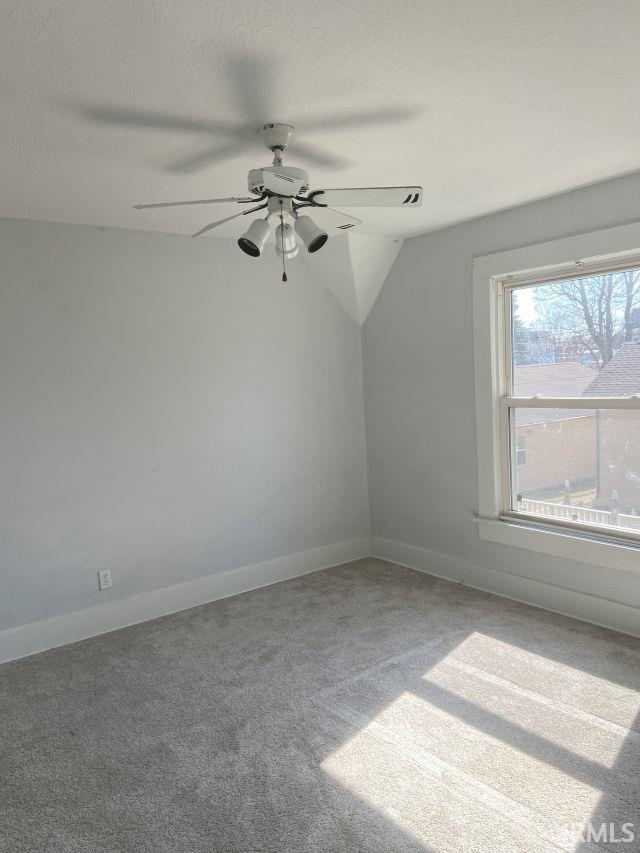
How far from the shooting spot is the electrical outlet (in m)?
3.38

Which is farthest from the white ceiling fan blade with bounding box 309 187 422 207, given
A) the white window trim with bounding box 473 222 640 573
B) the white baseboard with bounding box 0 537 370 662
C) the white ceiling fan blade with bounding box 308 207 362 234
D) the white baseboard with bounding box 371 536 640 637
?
the white baseboard with bounding box 0 537 370 662

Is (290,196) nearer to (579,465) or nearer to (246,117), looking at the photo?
(246,117)

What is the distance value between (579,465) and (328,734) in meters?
1.95

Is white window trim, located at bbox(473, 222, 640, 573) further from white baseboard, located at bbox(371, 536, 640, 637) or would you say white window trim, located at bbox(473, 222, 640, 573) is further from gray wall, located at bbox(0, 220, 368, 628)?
gray wall, located at bbox(0, 220, 368, 628)

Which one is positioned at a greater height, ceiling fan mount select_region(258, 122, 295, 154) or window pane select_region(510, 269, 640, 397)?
ceiling fan mount select_region(258, 122, 295, 154)

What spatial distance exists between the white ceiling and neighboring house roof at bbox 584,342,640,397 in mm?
877

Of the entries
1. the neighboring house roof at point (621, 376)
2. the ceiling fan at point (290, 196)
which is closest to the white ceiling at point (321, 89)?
the ceiling fan at point (290, 196)

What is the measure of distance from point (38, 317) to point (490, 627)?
2941mm

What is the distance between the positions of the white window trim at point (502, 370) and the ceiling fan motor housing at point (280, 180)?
171 cm

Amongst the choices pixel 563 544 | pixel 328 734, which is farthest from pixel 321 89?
pixel 563 544

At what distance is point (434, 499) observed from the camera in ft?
13.3

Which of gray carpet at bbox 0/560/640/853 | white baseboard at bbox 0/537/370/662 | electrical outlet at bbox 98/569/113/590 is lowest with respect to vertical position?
gray carpet at bbox 0/560/640/853

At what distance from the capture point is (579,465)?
3256 millimetres

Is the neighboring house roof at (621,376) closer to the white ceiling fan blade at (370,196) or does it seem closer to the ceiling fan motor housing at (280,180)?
the white ceiling fan blade at (370,196)
